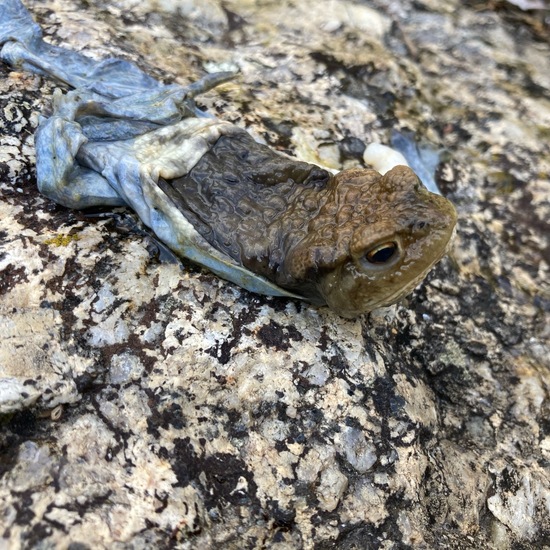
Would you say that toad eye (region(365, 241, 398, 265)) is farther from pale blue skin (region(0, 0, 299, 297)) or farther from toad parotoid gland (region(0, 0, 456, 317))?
pale blue skin (region(0, 0, 299, 297))

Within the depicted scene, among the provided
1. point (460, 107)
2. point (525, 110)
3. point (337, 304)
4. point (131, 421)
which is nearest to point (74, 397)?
point (131, 421)

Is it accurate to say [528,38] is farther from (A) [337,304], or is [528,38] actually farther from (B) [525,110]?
(A) [337,304]

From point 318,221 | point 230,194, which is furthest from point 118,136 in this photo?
point 318,221

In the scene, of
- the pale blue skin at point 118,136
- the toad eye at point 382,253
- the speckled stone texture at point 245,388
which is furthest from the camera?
the pale blue skin at point 118,136

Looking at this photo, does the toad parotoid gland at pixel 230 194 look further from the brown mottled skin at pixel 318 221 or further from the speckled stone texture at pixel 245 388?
the speckled stone texture at pixel 245 388

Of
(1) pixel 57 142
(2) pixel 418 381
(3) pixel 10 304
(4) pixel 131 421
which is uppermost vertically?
(1) pixel 57 142

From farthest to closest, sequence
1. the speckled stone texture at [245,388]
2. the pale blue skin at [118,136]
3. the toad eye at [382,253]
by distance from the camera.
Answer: the pale blue skin at [118,136] < the toad eye at [382,253] < the speckled stone texture at [245,388]

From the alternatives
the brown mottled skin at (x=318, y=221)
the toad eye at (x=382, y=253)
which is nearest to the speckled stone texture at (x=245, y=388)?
the brown mottled skin at (x=318, y=221)
